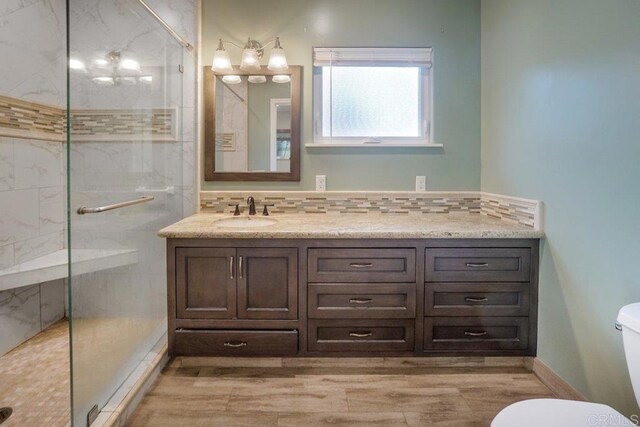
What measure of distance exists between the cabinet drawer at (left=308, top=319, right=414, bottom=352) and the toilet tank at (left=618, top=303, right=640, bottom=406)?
1040mm

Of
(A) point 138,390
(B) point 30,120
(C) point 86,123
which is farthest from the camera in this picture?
(B) point 30,120

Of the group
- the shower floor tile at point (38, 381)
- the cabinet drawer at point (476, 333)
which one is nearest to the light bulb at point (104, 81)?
the shower floor tile at point (38, 381)

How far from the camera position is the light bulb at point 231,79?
8.77 feet

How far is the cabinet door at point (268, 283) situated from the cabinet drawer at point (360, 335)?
176mm

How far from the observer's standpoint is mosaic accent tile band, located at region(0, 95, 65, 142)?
2.30 metres

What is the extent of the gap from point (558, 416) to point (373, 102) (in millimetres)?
2144

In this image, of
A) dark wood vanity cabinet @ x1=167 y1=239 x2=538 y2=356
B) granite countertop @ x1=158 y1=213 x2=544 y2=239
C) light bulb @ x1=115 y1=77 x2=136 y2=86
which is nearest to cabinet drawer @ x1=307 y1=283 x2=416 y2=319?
dark wood vanity cabinet @ x1=167 y1=239 x2=538 y2=356

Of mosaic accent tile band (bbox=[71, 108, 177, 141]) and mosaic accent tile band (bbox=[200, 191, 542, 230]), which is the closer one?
mosaic accent tile band (bbox=[71, 108, 177, 141])

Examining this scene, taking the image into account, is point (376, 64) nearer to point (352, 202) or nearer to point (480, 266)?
point (352, 202)

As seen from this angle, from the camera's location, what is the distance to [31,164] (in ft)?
8.16

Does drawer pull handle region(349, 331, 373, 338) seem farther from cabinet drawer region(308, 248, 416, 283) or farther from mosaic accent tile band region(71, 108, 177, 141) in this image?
mosaic accent tile band region(71, 108, 177, 141)

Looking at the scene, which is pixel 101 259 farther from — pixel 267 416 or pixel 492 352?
pixel 492 352

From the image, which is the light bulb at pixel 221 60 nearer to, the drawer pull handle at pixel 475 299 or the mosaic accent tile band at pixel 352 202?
the mosaic accent tile band at pixel 352 202

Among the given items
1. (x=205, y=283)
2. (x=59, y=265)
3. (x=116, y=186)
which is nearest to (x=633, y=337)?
(x=205, y=283)
